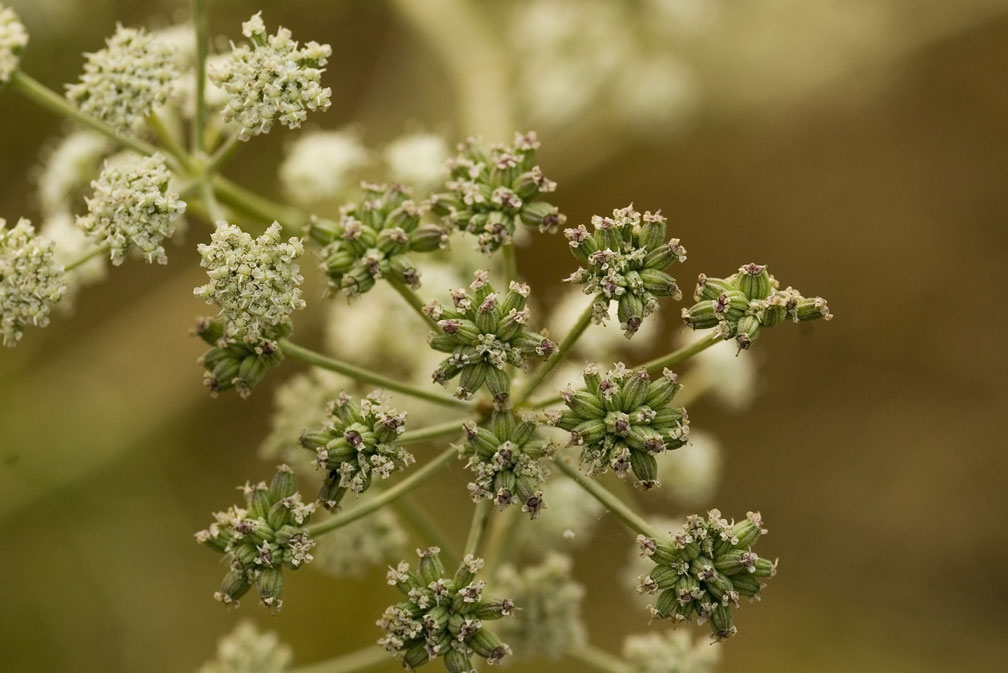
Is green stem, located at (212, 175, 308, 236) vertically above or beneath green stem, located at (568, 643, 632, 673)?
above

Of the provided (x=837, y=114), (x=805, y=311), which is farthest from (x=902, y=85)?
(x=805, y=311)

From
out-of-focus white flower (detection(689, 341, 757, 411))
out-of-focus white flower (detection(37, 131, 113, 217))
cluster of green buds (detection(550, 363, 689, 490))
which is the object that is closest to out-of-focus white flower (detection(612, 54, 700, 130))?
out-of-focus white flower (detection(689, 341, 757, 411))

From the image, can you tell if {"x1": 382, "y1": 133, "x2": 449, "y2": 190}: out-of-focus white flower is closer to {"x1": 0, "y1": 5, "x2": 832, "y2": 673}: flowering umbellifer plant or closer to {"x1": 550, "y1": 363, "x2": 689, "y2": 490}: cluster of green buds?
{"x1": 0, "y1": 5, "x2": 832, "y2": 673}: flowering umbellifer plant

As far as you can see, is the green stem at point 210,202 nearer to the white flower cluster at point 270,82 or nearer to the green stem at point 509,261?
the white flower cluster at point 270,82

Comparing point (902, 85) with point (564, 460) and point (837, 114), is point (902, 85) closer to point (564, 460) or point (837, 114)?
point (837, 114)

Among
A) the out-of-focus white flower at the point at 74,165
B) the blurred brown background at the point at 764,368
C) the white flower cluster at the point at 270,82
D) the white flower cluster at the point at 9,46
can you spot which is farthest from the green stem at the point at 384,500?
the blurred brown background at the point at 764,368

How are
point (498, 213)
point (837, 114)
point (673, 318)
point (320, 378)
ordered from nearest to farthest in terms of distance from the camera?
point (498, 213) → point (320, 378) → point (673, 318) → point (837, 114)
